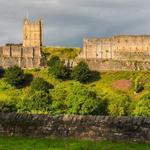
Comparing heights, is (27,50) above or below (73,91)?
above

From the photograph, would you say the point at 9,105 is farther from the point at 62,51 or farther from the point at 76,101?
the point at 62,51

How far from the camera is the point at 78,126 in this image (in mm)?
23656

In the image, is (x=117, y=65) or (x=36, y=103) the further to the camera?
(x=117, y=65)

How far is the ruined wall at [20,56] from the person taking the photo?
461 ft

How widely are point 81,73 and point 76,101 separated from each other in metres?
23.4

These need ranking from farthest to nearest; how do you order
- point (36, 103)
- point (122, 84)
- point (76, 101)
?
point (122, 84)
point (36, 103)
point (76, 101)

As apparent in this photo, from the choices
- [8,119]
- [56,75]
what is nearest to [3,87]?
[56,75]

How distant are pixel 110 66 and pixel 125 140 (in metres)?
115

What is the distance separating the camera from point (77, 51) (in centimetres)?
15775

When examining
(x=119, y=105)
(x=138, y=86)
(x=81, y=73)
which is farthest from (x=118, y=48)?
(x=119, y=105)

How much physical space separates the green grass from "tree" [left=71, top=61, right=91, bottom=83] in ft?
341

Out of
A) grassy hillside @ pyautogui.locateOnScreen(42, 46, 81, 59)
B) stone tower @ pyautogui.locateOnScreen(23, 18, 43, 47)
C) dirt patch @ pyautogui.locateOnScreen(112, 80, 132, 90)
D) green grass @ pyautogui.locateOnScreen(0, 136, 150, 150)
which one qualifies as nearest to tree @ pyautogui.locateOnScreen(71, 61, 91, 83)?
dirt patch @ pyautogui.locateOnScreen(112, 80, 132, 90)

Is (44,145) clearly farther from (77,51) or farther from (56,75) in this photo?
(77,51)

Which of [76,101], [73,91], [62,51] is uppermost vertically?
[62,51]
